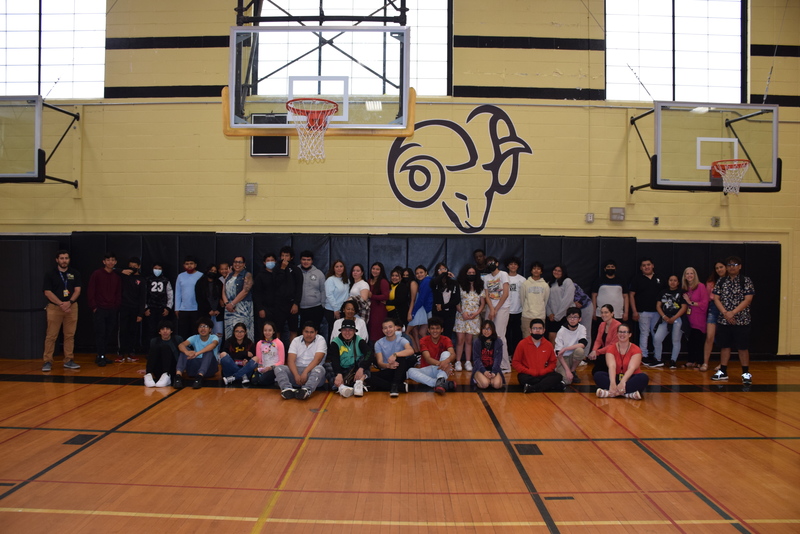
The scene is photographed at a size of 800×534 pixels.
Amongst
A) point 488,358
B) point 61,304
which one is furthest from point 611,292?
point 61,304

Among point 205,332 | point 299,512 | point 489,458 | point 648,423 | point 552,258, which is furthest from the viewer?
point 552,258

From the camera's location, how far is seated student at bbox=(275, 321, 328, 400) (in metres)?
7.00

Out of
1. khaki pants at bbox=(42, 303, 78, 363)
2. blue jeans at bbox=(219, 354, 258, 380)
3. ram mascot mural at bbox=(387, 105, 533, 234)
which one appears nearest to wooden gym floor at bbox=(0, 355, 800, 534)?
blue jeans at bbox=(219, 354, 258, 380)

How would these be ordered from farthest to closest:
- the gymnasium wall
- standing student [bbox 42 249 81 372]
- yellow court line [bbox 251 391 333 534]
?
the gymnasium wall, standing student [bbox 42 249 81 372], yellow court line [bbox 251 391 333 534]

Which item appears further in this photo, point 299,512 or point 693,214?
point 693,214

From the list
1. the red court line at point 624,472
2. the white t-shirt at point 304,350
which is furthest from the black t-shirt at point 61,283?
the red court line at point 624,472

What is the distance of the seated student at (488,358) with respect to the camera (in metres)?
7.63

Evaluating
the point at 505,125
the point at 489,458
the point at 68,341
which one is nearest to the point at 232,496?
the point at 489,458

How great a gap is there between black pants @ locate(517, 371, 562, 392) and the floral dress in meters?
1.45

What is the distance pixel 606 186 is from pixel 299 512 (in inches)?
341

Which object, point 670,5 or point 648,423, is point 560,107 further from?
point 648,423

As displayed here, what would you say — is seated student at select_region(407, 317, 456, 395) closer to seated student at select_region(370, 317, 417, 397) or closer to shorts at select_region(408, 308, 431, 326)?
seated student at select_region(370, 317, 417, 397)

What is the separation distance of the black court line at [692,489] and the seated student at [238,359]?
15.7 feet

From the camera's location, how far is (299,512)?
396 centimetres
